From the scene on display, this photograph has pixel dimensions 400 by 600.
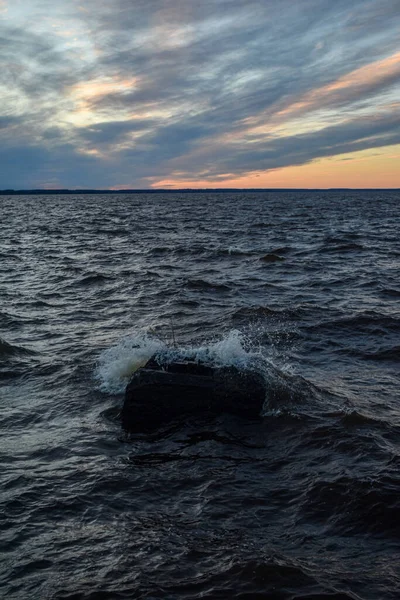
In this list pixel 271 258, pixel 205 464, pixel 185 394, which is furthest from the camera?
pixel 271 258

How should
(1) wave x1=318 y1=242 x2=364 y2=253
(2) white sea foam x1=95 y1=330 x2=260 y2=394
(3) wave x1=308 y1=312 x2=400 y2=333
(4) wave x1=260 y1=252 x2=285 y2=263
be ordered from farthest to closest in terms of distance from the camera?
1. (1) wave x1=318 y1=242 x2=364 y2=253
2. (4) wave x1=260 y1=252 x2=285 y2=263
3. (3) wave x1=308 y1=312 x2=400 y2=333
4. (2) white sea foam x1=95 y1=330 x2=260 y2=394

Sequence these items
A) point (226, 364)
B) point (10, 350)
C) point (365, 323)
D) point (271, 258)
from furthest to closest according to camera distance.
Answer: point (271, 258) < point (365, 323) < point (10, 350) < point (226, 364)

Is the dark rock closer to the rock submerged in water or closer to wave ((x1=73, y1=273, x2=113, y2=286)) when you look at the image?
wave ((x1=73, y1=273, x2=113, y2=286))

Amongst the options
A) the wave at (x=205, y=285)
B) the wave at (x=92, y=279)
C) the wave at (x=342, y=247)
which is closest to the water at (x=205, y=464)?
the wave at (x=205, y=285)

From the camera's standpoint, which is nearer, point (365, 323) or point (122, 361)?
point (122, 361)

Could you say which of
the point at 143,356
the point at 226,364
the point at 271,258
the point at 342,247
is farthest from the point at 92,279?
the point at 342,247

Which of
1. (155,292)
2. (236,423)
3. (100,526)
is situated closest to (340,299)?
(155,292)

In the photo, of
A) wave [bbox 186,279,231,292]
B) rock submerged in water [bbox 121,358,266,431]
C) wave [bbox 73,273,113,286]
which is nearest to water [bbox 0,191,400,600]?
rock submerged in water [bbox 121,358,266,431]

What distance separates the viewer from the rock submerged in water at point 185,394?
8383 mm

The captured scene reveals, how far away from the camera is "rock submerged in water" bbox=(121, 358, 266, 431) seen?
8383mm

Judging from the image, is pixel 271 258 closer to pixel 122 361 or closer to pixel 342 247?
pixel 342 247

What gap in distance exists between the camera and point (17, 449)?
7711 mm

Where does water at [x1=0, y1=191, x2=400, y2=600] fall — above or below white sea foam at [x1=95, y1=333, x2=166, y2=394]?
below

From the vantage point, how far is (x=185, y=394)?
8.50 metres
